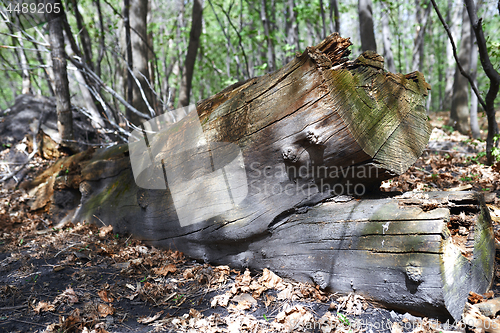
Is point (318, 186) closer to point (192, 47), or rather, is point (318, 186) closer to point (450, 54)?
point (192, 47)

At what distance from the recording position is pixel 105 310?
8.21 ft

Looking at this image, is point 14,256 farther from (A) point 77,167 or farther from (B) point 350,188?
(B) point 350,188

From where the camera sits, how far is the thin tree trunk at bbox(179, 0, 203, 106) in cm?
719

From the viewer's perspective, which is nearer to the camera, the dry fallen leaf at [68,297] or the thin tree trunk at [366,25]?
the dry fallen leaf at [68,297]

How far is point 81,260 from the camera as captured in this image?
11.2ft

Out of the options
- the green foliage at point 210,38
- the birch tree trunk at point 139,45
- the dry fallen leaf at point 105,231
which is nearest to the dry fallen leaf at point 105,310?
the dry fallen leaf at point 105,231

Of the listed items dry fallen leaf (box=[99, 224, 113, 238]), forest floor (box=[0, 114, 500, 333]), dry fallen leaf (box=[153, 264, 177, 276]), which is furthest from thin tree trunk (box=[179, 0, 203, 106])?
dry fallen leaf (box=[153, 264, 177, 276])

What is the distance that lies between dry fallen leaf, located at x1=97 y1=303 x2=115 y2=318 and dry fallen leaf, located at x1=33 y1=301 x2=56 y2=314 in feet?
1.28

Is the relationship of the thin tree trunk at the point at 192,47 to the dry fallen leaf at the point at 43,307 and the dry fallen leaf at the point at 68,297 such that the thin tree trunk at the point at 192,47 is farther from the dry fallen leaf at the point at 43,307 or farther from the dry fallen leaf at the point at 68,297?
the dry fallen leaf at the point at 43,307

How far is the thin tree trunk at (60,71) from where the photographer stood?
512 centimetres

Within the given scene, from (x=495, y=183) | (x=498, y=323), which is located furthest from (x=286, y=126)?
(x=495, y=183)

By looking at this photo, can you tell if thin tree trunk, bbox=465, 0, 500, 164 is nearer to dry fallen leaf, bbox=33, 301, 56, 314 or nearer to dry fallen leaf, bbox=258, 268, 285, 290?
dry fallen leaf, bbox=258, 268, 285, 290

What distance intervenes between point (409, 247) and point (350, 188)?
0.73m

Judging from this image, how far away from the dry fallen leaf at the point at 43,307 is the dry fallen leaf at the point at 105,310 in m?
0.39
